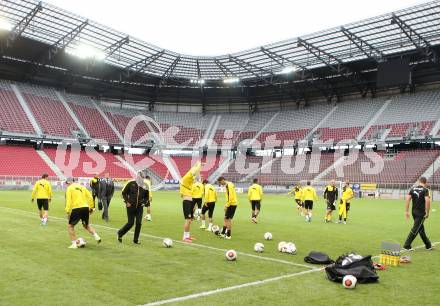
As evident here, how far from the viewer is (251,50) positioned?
51500 millimetres

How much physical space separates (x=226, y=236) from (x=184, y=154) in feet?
179

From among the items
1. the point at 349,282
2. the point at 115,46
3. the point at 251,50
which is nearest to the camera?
the point at 349,282

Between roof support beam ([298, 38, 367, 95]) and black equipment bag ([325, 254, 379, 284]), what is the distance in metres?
41.3

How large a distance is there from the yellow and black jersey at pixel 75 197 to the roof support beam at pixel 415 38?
37136 mm

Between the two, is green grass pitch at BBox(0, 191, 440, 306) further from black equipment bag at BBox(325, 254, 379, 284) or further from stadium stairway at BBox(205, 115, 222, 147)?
stadium stairway at BBox(205, 115, 222, 147)

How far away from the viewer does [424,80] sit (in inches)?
2174

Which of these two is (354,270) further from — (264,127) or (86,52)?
(264,127)

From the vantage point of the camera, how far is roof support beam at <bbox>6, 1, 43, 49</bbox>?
135 feet

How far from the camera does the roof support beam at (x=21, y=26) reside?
41.3 meters

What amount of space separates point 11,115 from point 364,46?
43.8 metres

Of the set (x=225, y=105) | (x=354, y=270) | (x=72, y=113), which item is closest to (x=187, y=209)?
(x=354, y=270)

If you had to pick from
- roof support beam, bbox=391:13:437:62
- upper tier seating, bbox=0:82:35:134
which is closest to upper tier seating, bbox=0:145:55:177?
upper tier seating, bbox=0:82:35:134

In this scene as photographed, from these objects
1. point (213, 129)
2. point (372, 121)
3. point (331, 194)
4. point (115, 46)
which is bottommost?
point (331, 194)

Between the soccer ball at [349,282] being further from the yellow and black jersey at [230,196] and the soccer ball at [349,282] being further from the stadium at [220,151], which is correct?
the yellow and black jersey at [230,196]
